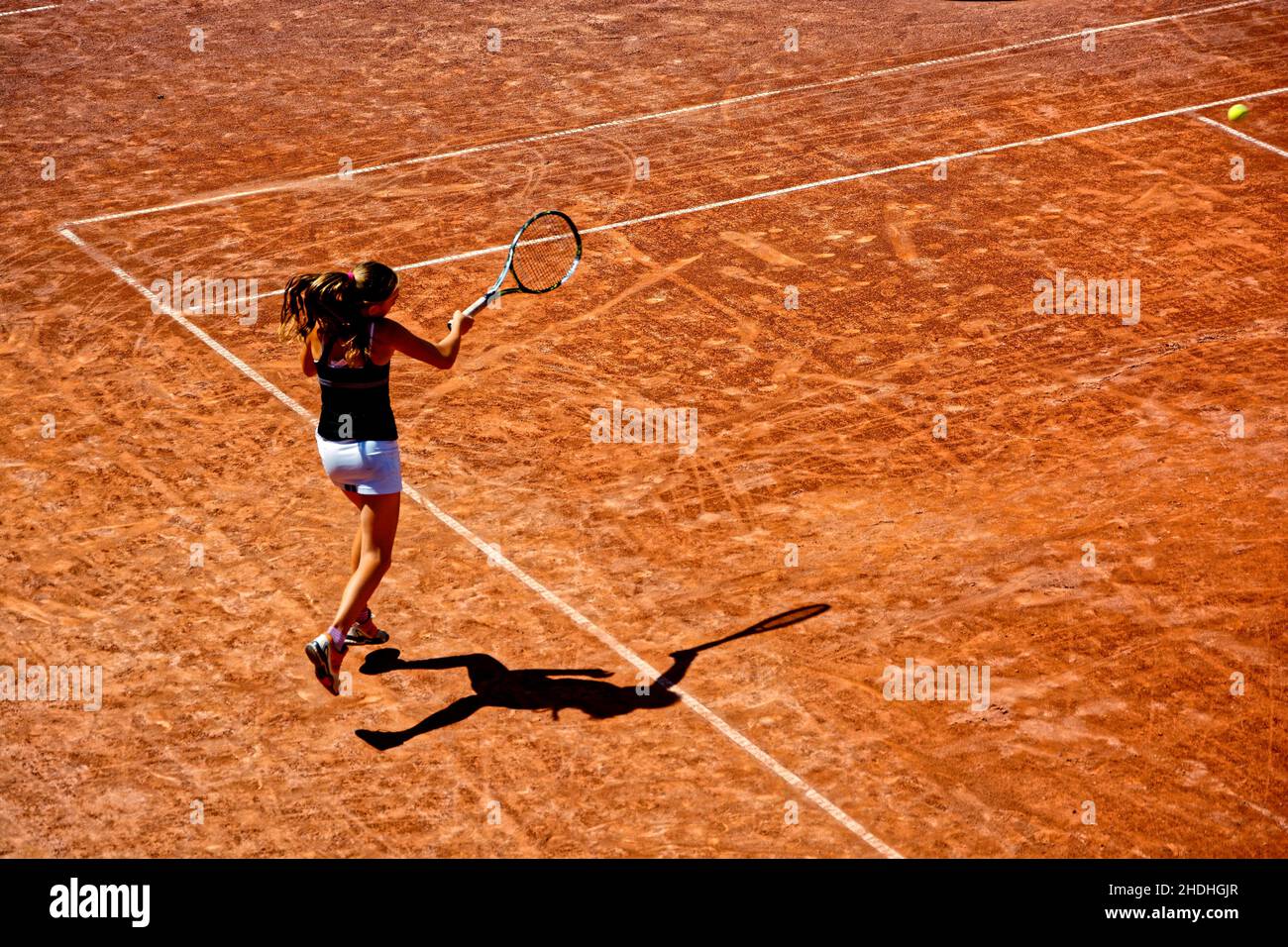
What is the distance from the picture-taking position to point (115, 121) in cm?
1712

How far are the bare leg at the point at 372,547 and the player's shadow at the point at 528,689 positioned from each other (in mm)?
598

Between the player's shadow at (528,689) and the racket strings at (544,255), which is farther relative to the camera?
the racket strings at (544,255)

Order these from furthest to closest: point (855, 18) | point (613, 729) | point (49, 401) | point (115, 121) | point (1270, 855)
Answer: point (855, 18) → point (115, 121) → point (49, 401) → point (613, 729) → point (1270, 855)

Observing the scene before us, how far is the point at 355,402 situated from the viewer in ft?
27.3

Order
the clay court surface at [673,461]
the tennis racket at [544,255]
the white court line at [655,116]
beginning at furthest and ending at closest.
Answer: the white court line at [655,116] < the tennis racket at [544,255] < the clay court surface at [673,461]

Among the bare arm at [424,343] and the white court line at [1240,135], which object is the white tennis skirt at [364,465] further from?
the white court line at [1240,135]

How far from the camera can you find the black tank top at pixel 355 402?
8.31 metres

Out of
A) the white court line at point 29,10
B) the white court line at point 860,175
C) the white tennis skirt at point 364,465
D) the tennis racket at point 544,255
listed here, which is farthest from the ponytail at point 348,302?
the white court line at point 29,10

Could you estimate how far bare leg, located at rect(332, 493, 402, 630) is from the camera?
846cm

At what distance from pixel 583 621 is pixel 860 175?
798 centimetres

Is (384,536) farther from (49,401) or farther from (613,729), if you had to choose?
(49,401)

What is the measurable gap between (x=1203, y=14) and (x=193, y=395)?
15.2 m

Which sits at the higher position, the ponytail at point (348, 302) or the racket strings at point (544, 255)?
the ponytail at point (348, 302)

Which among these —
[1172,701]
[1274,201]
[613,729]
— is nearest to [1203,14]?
[1274,201]
